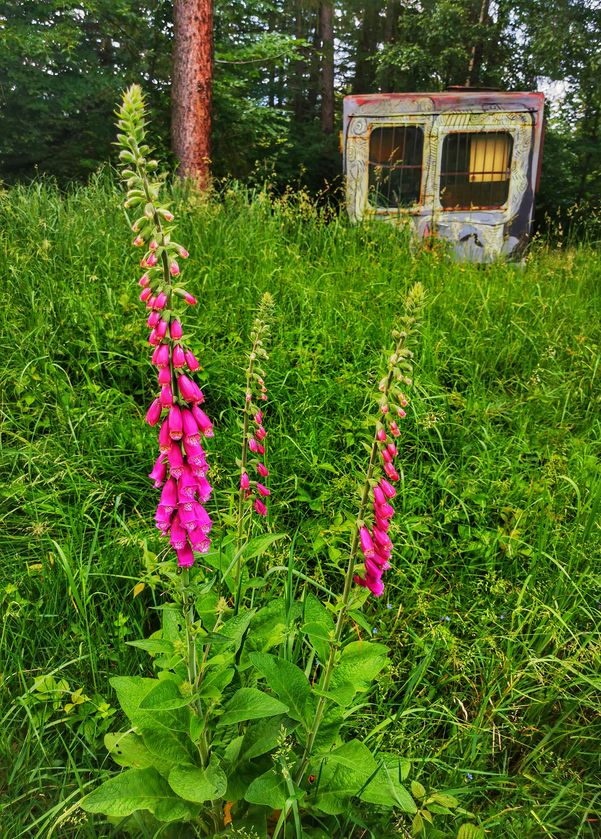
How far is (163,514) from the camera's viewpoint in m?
1.39

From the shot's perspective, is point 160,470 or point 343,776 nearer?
point 160,470

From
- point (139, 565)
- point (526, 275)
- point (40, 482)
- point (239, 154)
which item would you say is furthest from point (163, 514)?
point (239, 154)

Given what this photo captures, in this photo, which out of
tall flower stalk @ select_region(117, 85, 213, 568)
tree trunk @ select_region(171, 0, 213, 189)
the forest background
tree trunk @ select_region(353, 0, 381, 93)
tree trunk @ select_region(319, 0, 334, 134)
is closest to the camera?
tall flower stalk @ select_region(117, 85, 213, 568)

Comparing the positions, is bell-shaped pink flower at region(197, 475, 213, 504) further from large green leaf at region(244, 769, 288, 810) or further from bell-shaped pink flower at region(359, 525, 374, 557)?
large green leaf at region(244, 769, 288, 810)

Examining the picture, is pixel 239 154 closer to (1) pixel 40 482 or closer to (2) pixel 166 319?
(1) pixel 40 482

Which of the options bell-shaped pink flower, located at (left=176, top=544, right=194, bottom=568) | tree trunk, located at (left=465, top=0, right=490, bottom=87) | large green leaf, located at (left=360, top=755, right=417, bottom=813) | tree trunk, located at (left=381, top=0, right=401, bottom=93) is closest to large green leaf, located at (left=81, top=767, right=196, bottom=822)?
large green leaf, located at (left=360, top=755, right=417, bottom=813)

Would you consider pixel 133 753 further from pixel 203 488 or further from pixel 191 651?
pixel 203 488

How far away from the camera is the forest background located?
34.0 ft

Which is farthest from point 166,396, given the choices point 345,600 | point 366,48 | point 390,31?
point 366,48

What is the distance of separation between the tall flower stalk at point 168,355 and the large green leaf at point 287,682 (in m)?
0.38

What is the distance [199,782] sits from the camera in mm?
1392

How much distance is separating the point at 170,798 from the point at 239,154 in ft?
40.5

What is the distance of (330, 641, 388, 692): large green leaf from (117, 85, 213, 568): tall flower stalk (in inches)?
21.3

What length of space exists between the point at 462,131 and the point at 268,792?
383 inches
